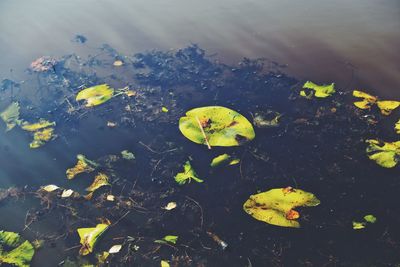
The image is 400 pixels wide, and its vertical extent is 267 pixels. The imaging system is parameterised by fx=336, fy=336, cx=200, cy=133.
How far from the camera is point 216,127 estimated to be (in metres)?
3.59

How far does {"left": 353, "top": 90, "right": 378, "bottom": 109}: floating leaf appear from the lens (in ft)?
12.5

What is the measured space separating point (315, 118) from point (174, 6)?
3.76 meters

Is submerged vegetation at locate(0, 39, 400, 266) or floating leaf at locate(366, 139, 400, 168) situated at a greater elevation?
floating leaf at locate(366, 139, 400, 168)

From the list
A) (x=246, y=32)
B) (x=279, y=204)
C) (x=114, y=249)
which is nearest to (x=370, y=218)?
(x=279, y=204)

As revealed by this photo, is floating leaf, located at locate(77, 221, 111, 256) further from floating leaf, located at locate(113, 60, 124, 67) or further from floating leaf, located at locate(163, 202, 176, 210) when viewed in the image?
floating leaf, located at locate(113, 60, 124, 67)

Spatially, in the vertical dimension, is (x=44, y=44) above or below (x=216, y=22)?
below

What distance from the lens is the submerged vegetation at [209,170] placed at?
2734 mm

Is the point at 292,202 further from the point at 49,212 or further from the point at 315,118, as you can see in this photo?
the point at 49,212

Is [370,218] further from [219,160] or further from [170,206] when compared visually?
[170,206]

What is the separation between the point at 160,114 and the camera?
4.02 m

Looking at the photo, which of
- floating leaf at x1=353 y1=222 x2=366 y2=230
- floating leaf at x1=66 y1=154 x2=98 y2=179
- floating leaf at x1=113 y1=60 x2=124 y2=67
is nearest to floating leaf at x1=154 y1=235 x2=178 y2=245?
floating leaf at x1=66 y1=154 x2=98 y2=179

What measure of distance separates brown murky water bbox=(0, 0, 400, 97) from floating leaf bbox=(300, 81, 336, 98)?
0.25 m

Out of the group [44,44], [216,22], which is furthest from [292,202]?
[44,44]

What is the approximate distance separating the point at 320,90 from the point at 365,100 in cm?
51
